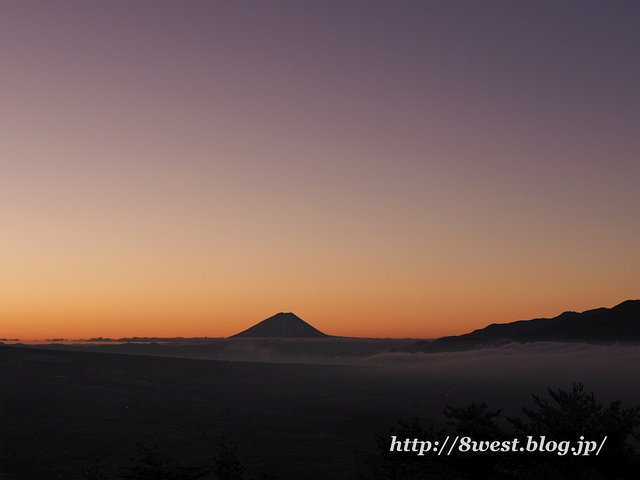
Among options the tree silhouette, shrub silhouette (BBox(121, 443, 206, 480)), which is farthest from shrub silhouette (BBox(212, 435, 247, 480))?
the tree silhouette

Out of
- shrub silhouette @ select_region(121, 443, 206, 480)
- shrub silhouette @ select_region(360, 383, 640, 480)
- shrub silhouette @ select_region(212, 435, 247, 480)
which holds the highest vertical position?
shrub silhouette @ select_region(360, 383, 640, 480)

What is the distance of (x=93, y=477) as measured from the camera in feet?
223

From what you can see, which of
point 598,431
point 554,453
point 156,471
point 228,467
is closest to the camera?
point 598,431

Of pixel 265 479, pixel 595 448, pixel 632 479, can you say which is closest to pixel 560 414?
pixel 595 448

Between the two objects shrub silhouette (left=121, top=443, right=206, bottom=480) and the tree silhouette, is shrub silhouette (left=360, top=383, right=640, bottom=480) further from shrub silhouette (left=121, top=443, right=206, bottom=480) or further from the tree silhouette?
shrub silhouette (left=121, top=443, right=206, bottom=480)

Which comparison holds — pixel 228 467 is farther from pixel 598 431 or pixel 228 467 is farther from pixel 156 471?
pixel 598 431

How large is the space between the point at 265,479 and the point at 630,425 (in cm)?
4022

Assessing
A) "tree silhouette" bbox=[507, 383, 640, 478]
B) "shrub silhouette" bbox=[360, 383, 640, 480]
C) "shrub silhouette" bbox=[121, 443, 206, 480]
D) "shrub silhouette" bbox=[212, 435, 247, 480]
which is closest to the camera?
"tree silhouette" bbox=[507, 383, 640, 478]

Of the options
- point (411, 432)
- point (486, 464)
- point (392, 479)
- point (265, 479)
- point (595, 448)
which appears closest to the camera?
point (595, 448)

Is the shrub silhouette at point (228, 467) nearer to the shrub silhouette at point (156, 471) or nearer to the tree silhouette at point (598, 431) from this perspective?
the shrub silhouette at point (156, 471)

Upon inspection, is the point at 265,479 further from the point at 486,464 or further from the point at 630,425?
the point at 630,425

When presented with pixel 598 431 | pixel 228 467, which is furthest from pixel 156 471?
pixel 598 431

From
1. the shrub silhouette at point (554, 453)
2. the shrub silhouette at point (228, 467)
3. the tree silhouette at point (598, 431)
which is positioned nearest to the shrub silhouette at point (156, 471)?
the shrub silhouette at point (228, 467)

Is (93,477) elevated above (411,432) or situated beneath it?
situated beneath
